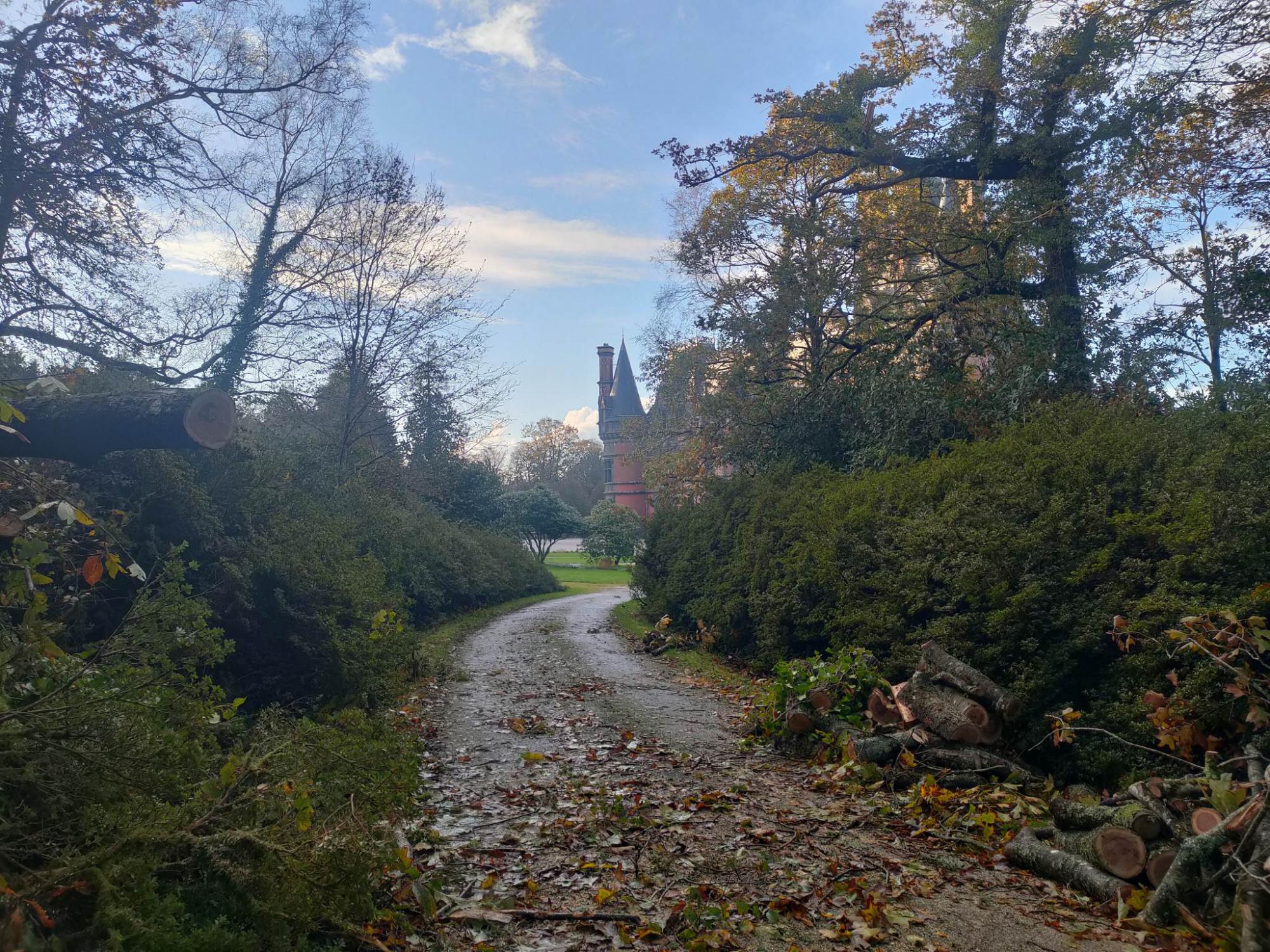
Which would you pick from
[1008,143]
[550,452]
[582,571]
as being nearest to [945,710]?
[1008,143]

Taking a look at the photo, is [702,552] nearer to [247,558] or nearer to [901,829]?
[247,558]

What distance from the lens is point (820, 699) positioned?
741 centimetres

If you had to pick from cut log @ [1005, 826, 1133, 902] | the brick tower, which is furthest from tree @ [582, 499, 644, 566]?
cut log @ [1005, 826, 1133, 902]

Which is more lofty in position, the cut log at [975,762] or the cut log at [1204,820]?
the cut log at [1204,820]

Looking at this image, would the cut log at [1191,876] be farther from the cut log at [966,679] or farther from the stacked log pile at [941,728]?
the cut log at [966,679]

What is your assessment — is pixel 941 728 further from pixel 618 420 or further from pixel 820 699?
pixel 618 420

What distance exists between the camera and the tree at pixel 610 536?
163ft

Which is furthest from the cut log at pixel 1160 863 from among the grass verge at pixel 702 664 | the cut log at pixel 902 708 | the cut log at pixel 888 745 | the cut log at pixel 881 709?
the grass verge at pixel 702 664

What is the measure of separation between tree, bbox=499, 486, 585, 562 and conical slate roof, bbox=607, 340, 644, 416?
2214cm

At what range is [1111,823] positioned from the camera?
4.42 m

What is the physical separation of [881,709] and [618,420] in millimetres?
60487

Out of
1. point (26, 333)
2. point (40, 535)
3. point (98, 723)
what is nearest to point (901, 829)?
point (98, 723)

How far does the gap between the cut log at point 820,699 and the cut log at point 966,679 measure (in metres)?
0.95

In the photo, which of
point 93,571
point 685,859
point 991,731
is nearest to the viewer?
point 93,571
